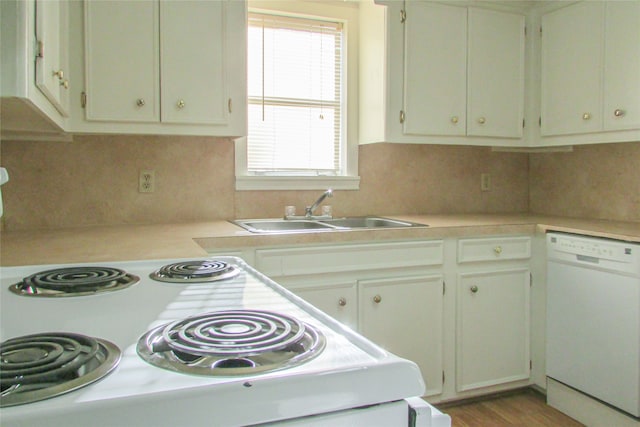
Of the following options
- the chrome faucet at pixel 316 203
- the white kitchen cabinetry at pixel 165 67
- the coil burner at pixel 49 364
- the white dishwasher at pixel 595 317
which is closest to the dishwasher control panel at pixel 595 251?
the white dishwasher at pixel 595 317

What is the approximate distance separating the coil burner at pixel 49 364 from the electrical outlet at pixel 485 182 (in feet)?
9.67

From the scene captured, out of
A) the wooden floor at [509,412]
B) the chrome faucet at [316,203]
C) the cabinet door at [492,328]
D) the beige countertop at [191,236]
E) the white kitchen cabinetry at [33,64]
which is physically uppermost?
the white kitchen cabinetry at [33,64]

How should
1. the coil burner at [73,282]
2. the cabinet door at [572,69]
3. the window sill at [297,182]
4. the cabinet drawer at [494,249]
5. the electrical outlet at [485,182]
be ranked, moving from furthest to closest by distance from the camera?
the electrical outlet at [485,182], the window sill at [297,182], the cabinet door at [572,69], the cabinet drawer at [494,249], the coil burner at [73,282]

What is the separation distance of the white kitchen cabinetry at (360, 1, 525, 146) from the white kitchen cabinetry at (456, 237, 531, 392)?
0.67 metres

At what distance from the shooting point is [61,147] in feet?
7.92

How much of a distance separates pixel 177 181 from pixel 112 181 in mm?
316

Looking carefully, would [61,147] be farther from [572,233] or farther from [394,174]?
[572,233]

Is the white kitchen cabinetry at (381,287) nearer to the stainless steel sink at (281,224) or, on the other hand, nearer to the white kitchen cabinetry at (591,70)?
the stainless steel sink at (281,224)

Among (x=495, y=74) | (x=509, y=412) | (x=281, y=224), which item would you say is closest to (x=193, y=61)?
(x=281, y=224)

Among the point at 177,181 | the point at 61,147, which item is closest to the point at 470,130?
the point at 177,181

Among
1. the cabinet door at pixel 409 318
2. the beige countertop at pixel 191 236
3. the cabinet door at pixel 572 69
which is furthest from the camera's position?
the cabinet door at pixel 572 69

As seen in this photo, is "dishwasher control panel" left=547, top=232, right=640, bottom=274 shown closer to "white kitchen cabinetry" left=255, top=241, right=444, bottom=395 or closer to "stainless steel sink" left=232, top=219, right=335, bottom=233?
"white kitchen cabinetry" left=255, top=241, right=444, bottom=395

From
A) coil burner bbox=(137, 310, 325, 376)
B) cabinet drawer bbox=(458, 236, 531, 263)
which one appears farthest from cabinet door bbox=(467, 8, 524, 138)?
coil burner bbox=(137, 310, 325, 376)

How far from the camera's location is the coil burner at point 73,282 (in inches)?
41.9
